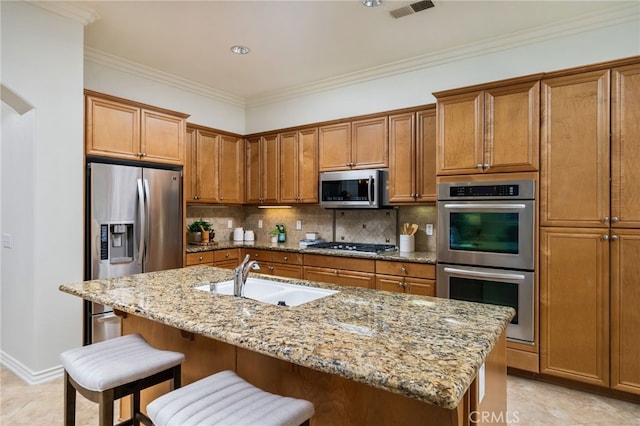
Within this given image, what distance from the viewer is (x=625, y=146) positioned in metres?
2.53

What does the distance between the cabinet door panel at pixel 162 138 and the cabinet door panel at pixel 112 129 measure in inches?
3.3

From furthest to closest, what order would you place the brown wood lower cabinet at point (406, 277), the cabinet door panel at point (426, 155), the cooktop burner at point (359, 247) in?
the cooktop burner at point (359, 247) → the cabinet door panel at point (426, 155) → the brown wood lower cabinet at point (406, 277)

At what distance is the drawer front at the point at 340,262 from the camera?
3592 mm

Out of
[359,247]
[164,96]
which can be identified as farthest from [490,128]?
[164,96]

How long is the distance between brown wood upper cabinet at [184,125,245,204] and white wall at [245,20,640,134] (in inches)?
24.7

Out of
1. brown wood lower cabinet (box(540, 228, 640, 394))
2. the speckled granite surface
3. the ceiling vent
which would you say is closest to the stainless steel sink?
the speckled granite surface

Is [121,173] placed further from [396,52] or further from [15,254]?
[396,52]

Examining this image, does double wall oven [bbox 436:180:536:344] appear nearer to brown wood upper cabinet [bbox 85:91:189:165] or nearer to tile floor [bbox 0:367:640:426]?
tile floor [bbox 0:367:640:426]

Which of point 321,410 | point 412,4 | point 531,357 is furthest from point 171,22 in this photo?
point 531,357

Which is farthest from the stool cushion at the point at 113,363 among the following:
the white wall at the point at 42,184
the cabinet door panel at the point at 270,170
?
the cabinet door panel at the point at 270,170

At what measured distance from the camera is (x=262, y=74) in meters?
4.37

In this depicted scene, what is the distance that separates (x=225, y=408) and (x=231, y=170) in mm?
3945

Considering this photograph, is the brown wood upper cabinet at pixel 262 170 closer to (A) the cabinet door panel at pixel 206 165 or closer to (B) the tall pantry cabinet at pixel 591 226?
(A) the cabinet door panel at pixel 206 165

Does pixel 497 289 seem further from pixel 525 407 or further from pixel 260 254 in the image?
pixel 260 254
